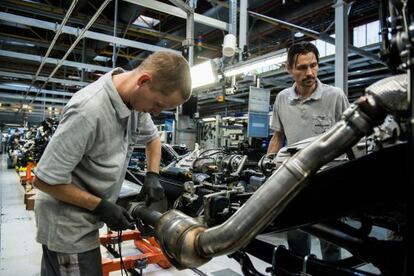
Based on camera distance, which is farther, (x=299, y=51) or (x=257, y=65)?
(x=257, y=65)

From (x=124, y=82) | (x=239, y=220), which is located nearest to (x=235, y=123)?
(x=124, y=82)

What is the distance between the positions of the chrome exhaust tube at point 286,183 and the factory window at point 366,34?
5.06 metres

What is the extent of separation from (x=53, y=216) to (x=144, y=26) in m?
5.59

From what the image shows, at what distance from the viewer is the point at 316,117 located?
1.90m

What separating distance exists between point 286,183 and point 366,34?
17.9 feet

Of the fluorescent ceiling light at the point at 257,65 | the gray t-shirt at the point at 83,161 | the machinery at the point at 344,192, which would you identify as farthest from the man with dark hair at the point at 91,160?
the fluorescent ceiling light at the point at 257,65

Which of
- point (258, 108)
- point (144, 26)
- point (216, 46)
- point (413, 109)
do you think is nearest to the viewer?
point (413, 109)

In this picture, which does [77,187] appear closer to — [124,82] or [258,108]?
[124,82]

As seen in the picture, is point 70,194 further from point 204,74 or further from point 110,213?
point 204,74

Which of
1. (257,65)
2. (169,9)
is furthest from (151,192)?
(169,9)

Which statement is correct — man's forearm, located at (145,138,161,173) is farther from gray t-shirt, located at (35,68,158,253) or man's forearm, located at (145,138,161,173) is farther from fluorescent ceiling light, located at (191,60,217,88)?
fluorescent ceiling light, located at (191,60,217,88)

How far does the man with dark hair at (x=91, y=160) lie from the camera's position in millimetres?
1090

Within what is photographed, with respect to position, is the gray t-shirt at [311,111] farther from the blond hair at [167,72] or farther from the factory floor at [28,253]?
the blond hair at [167,72]

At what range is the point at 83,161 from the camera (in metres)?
1.21
